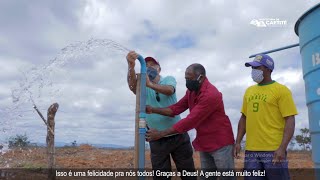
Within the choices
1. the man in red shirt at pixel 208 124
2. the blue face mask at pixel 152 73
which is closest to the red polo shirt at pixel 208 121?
the man in red shirt at pixel 208 124

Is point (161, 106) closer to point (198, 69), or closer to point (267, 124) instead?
point (198, 69)

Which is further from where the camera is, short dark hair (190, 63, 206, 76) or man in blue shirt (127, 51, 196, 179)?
man in blue shirt (127, 51, 196, 179)

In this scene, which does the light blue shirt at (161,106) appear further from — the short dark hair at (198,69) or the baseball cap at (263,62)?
the baseball cap at (263,62)

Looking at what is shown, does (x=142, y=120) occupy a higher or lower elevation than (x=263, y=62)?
lower

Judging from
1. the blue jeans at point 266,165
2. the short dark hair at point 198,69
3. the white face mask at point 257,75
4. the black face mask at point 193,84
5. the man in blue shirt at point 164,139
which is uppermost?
the short dark hair at point 198,69

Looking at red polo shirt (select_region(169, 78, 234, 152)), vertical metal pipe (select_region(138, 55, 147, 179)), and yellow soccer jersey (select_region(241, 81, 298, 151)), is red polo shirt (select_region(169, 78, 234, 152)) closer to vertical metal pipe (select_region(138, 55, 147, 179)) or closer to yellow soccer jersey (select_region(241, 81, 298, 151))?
yellow soccer jersey (select_region(241, 81, 298, 151))

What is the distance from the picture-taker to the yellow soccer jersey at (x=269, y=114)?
3035mm

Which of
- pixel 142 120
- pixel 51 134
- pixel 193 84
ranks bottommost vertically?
pixel 142 120

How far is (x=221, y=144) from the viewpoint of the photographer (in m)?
3.17

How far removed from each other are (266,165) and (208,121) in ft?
1.90

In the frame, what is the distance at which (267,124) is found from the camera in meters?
3.09

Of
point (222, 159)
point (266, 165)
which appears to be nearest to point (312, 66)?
point (266, 165)

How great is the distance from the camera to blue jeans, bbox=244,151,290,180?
3023 mm

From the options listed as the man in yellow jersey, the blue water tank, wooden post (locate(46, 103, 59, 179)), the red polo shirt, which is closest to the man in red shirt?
the red polo shirt
